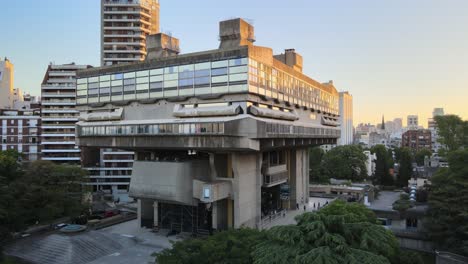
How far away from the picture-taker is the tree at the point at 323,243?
44.4 feet

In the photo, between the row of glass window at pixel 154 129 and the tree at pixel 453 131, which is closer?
the row of glass window at pixel 154 129

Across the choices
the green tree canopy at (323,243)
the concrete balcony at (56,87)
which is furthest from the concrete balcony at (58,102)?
the green tree canopy at (323,243)

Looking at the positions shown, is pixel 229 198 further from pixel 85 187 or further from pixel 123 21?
pixel 123 21

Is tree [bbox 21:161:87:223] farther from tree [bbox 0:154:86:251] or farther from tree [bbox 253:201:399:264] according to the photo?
tree [bbox 253:201:399:264]

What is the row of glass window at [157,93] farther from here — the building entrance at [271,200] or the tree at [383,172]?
the tree at [383,172]

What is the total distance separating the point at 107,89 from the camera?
131ft

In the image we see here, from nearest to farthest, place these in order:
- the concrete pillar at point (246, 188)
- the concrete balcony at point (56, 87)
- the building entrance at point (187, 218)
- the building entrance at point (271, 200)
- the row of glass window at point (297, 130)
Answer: the row of glass window at point (297, 130) → the concrete pillar at point (246, 188) → the building entrance at point (187, 218) → the building entrance at point (271, 200) → the concrete balcony at point (56, 87)

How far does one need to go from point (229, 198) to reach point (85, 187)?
87.8 ft

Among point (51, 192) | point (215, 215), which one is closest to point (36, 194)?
point (51, 192)

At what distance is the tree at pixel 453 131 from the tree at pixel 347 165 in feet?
81.1

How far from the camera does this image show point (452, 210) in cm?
3294

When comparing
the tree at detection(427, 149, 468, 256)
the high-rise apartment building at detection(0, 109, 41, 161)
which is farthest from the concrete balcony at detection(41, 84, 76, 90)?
the tree at detection(427, 149, 468, 256)

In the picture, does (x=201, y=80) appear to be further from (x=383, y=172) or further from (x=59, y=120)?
(x=383, y=172)

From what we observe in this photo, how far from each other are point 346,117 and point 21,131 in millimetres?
137839
